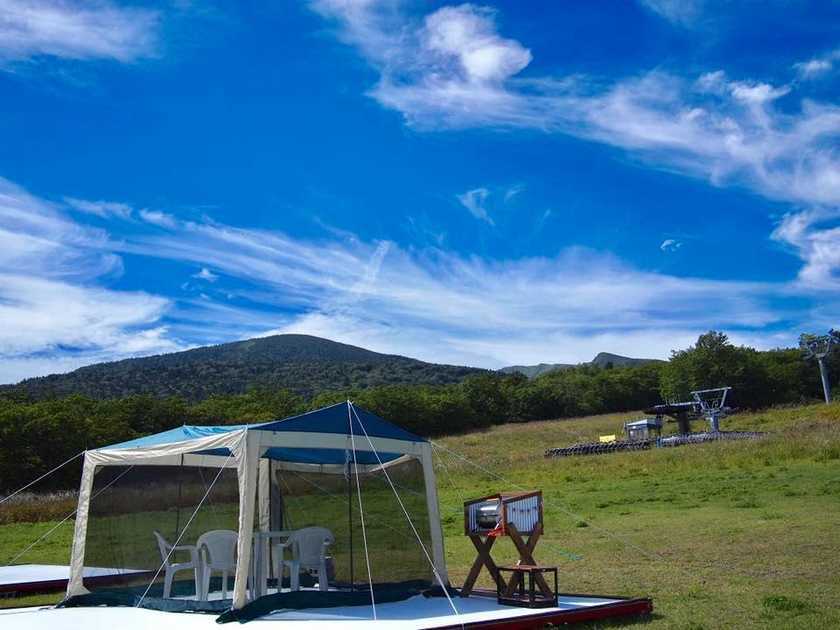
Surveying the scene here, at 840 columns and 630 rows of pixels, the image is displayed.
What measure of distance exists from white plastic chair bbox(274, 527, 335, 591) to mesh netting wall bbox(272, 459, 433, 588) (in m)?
0.32

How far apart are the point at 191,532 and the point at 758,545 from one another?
8.07 m

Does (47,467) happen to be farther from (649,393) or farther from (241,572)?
(649,393)

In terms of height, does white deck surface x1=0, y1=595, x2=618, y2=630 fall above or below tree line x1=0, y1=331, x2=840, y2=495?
below

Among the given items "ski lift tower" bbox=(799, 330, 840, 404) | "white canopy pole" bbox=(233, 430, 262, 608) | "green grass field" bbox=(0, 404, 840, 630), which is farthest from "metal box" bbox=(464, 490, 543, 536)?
"ski lift tower" bbox=(799, 330, 840, 404)

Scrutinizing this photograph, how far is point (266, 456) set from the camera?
1016 centimetres

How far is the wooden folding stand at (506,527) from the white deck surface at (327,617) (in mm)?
250

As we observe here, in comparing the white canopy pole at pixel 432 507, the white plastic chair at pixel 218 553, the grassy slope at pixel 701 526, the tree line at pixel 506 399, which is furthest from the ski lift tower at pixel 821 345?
the white plastic chair at pixel 218 553

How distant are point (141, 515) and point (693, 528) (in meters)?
9.34

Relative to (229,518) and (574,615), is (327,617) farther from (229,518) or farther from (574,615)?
(229,518)

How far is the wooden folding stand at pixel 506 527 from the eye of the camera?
8602 mm

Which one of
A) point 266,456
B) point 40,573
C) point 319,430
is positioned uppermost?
point 319,430

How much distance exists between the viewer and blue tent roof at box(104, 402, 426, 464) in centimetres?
884

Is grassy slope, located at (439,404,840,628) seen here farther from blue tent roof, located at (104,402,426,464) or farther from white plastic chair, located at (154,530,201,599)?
white plastic chair, located at (154,530,201,599)

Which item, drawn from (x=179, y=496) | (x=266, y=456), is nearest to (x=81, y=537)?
(x=179, y=496)
